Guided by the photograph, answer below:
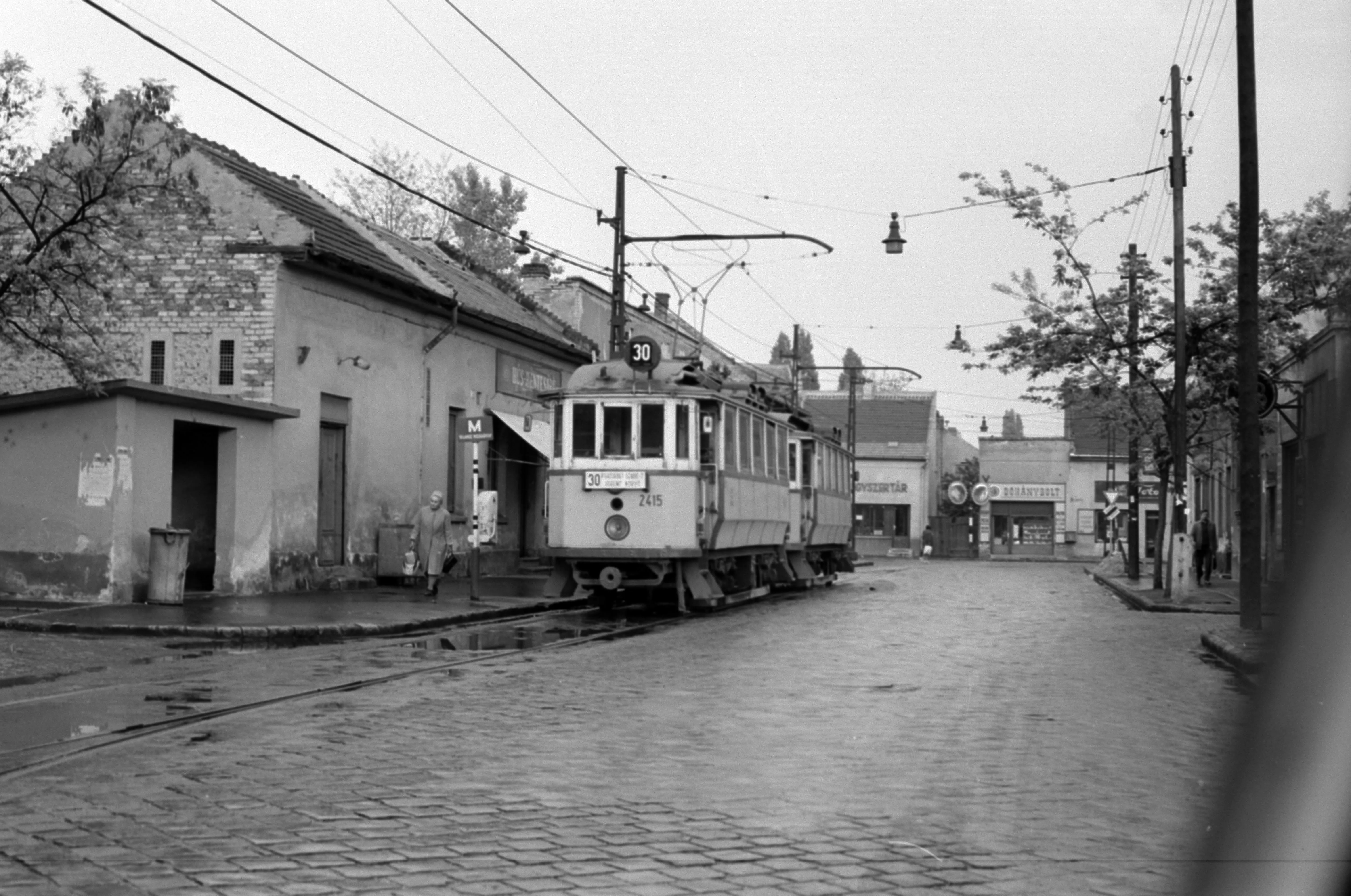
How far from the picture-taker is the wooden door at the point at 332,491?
25234 mm

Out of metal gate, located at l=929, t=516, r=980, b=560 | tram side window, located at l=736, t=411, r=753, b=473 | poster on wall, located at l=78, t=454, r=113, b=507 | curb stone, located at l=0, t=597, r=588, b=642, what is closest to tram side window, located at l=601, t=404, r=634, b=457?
tram side window, located at l=736, t=411, r=753, b=473

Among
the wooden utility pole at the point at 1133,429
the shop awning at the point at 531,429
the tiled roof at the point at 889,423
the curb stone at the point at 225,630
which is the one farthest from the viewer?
the tiled roof at the point at 889,423

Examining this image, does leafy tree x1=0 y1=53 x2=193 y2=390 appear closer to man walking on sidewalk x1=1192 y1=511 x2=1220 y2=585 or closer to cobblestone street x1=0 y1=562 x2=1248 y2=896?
cobblestone street x1=0 y1=562 x2=1248 y2=896

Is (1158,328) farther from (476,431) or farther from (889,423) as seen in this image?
(889,423)

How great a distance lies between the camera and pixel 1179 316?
27.6 m

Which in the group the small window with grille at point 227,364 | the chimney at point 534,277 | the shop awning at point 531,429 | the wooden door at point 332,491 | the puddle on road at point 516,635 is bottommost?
the puddle on road at point 516,635

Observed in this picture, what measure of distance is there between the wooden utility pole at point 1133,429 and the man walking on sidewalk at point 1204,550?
4.50 feet

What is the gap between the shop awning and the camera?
102 feet

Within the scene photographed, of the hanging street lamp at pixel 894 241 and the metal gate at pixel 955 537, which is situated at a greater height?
the hanging street lamp at pixel 894 241

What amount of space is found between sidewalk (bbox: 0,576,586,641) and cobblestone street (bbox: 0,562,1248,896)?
3.94 meters

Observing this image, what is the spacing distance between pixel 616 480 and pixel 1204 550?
19.5 meters

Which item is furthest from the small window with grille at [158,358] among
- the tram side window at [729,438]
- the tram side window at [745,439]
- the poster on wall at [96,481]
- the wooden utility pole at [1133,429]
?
the wooden utility pole at [1133,429]

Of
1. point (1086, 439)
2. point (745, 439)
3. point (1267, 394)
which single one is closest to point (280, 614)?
point (745, 439)

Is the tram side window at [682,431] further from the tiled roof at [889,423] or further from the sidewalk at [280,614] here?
the tiled roof at [889,423]
